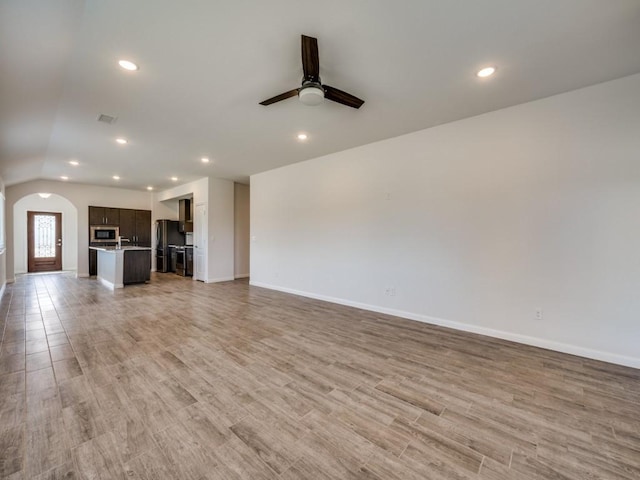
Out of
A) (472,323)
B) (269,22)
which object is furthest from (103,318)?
(472,323)

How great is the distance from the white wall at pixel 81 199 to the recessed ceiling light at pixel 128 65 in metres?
7.79

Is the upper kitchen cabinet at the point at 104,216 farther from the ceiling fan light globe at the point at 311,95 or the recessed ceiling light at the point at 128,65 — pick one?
the ceiling fan light globe at the point at 311,95

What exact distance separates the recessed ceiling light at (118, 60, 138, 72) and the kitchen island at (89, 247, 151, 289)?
5.56 metres

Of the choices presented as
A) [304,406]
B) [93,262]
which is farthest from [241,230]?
[304,406]

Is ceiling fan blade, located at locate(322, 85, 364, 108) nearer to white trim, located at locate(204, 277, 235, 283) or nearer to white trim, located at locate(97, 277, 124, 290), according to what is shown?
white trim, located at locate(204, 277, 235, 283)

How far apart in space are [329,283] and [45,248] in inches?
417

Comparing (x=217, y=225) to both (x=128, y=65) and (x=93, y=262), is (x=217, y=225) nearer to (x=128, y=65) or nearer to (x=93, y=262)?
(x=93, y=262)

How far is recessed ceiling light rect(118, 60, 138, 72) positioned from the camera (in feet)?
8.19

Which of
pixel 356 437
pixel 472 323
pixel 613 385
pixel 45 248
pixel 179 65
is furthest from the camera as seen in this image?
pixel 45 248

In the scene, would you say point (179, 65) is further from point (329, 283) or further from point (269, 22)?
point (329, 283)

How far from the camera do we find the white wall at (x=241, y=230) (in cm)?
820

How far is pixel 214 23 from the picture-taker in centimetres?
207

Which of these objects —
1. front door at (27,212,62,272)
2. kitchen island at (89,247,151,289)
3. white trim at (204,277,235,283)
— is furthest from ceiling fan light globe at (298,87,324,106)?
front door at (27,212,62,272)

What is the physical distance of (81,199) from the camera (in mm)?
8500
